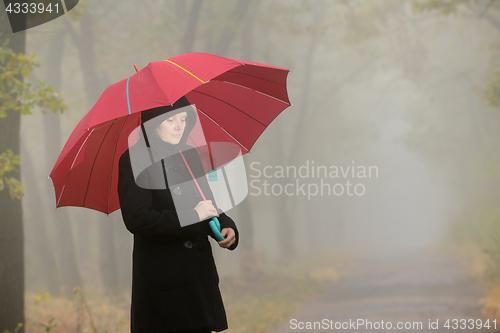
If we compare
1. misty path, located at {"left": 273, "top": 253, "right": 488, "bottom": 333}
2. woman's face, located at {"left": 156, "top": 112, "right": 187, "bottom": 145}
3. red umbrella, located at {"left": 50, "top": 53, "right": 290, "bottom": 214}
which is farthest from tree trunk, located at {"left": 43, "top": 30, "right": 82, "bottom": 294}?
woman's face, located at {"left": 156, "top": 112, "right": 187, "bottom": 145}

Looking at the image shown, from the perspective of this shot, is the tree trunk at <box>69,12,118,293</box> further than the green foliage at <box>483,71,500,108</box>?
Yes

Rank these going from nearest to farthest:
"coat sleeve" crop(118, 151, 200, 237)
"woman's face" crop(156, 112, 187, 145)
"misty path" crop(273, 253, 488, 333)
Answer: "coat sleeve" crop(118, 151, 200, 237)
"woman's face" crop(156, 112, 187, 145)
"misty path" crop(273, 253, 488, 333)

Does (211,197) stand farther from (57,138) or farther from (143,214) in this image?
(57,138)

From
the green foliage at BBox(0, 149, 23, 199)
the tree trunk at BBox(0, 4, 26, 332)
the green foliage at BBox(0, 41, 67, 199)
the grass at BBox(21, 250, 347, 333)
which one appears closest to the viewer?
the green foliage at BBox(0, 149, 23, 199)

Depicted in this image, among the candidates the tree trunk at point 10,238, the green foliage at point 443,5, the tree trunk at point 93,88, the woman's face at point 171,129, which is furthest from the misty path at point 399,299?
the woman's face at point 171,129

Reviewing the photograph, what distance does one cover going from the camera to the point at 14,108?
5.24 metres

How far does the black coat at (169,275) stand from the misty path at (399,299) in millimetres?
5786

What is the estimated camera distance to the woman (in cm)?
215

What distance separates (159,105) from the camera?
2.05 m

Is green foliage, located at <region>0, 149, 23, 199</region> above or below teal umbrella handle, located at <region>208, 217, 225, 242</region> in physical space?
above

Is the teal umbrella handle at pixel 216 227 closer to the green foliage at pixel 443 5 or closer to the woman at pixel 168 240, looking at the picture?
the woman at pixel 168 240

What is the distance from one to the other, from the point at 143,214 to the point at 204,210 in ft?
1.03

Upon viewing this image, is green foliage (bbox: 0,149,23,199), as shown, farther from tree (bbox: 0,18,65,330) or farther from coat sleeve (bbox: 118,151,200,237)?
coat sleeve (bbox: 118,151,200,237)

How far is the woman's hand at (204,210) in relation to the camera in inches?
85.4
